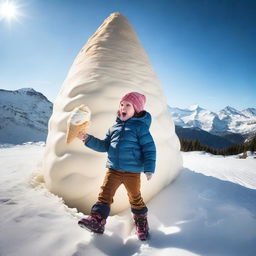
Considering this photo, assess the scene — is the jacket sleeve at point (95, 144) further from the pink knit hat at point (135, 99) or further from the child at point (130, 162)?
the pink knit hat at point (135, 99)

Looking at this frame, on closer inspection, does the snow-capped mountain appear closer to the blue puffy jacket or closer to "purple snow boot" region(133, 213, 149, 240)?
the blue puffy jacket

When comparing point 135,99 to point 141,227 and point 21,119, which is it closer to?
point 141,227

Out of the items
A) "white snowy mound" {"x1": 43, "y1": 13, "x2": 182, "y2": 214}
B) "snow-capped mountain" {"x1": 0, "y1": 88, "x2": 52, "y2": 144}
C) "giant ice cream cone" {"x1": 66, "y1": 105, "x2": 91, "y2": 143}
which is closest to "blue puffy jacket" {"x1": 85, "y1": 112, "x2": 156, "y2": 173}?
"giant ice cream cone" {"x1": 66, "y1": 105, "x2": 91, "y2": 143}

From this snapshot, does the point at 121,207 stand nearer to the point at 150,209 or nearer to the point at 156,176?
the point at 150,209

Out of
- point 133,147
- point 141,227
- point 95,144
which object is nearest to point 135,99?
point 133,147

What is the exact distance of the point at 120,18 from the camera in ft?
14.2

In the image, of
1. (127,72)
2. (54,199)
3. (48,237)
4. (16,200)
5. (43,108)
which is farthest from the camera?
(43,108)

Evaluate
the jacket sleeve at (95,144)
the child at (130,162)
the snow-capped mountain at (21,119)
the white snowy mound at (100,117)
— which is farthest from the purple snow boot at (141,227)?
the snow-capped mountain at (21,119)

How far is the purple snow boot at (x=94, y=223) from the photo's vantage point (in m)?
1.85

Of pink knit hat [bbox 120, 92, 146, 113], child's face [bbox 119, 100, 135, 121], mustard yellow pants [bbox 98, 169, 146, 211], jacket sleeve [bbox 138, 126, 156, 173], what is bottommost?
mustard yellow pants [bbox 98, 169, 146, 211]

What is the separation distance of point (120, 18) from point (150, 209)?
369cm

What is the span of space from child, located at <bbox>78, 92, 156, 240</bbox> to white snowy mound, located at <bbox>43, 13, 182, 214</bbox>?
54cm

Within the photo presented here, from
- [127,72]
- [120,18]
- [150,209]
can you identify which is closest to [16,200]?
[150,209]

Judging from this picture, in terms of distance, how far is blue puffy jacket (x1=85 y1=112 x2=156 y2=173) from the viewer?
79.6 inches
